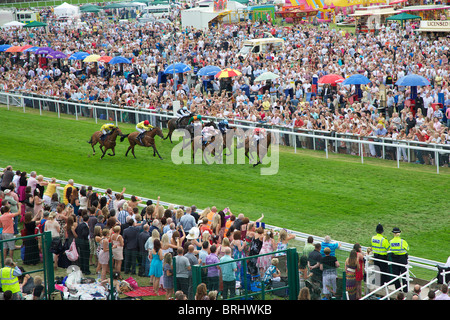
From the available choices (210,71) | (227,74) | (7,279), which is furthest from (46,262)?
(210,71)

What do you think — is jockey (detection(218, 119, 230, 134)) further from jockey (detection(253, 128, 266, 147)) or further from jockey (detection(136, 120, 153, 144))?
jockey (detection(136, 120, 153, 144))

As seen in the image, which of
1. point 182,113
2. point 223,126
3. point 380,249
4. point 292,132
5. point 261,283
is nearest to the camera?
point 261,283

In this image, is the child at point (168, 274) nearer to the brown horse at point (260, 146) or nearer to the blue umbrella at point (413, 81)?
the brown horse at point (260, 146)

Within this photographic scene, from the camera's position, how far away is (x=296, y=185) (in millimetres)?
16922

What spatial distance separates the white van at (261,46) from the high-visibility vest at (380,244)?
23529 millimetres

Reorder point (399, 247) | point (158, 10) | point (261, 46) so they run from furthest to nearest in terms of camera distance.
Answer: point (158, 10)
point (261, 46)
point (399, 247)

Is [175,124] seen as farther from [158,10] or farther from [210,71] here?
[158,10]

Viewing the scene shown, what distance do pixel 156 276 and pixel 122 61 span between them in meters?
19.9

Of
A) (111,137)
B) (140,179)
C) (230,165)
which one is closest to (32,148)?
(111,137)

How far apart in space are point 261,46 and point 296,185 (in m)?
18.1

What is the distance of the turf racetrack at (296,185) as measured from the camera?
45.6ft

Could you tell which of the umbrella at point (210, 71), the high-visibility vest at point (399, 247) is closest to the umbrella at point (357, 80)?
the umbrella at point (210, 71)

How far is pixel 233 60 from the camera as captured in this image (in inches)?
1236

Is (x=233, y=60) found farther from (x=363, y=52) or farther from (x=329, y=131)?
(x=329, y=131)
